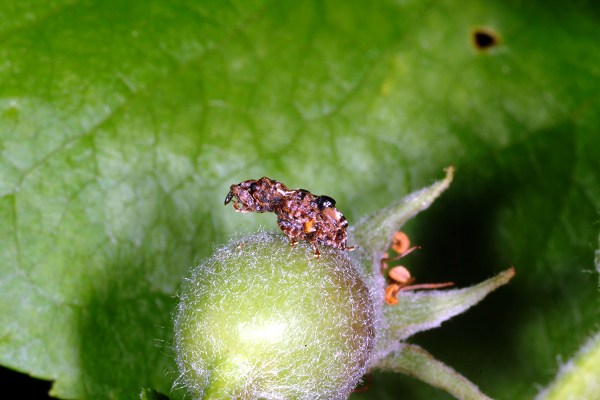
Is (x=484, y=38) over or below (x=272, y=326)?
over

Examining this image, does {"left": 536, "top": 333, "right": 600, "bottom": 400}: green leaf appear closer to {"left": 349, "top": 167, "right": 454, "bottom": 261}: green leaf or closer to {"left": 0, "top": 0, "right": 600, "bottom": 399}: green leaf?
{"left": 349, "top": 167, "right": 454, "bottom": 261}: green leaf

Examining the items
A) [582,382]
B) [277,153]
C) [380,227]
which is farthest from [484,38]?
[582,382]

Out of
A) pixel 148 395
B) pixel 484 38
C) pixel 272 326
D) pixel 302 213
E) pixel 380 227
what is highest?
pixel 484 38

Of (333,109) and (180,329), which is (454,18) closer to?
(333,109)

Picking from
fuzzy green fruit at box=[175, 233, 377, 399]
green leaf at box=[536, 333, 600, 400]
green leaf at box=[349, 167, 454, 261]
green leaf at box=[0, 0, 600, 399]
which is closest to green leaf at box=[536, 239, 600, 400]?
green leaf at box=[536, 333, 600, 400]

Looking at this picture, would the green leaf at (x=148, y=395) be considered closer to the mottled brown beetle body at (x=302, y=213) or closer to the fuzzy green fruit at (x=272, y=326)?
the fuzzy green fruit at (x=272, y=326)

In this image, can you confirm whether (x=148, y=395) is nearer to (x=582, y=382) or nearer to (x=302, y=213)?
(x=302, y=213)
